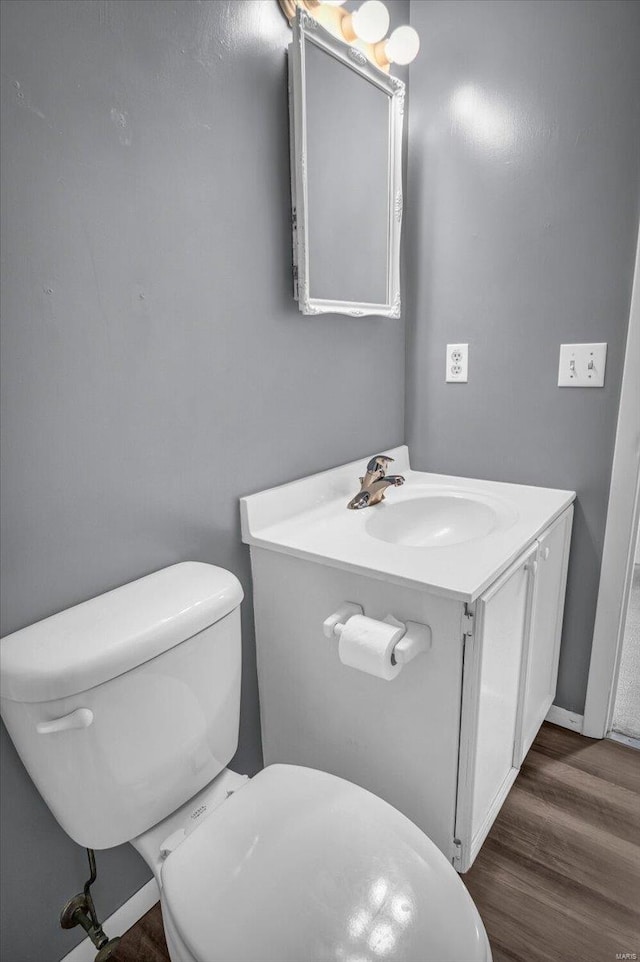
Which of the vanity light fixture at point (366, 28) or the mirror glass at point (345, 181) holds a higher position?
the vanity light fixture at point (366, 28)

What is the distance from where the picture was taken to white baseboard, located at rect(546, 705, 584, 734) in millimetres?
1671

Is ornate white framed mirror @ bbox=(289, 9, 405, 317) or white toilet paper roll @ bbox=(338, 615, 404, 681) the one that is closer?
white toilet paper roll @ bbox=(338, 615, 404, 681)

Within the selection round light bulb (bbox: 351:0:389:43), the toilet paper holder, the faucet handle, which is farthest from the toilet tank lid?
round light bulb (bbox: 351:0:389:43)

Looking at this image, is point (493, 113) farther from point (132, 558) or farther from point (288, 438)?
point (132, 558)

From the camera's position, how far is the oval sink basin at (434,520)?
1.48 m

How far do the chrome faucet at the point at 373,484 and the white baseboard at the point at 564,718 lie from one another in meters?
0.93

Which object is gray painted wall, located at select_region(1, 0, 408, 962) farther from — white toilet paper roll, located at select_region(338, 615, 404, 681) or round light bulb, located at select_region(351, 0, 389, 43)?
white toilet paper roll, located at select_region(338, 615, 404, 681)

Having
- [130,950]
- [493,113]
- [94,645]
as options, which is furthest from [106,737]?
[493,113]

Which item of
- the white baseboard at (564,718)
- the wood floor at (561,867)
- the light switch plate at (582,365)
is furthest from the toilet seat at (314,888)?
the light switch plate at (582,365)

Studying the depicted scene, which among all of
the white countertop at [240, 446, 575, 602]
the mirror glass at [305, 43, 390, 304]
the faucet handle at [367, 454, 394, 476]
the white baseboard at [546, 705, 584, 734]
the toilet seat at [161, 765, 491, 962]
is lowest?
the white baseboard at [546, 705, 584, 734]

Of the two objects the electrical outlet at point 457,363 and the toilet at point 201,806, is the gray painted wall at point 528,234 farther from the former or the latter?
the toilet at point 201,806

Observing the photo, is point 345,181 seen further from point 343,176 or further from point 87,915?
point 87,915

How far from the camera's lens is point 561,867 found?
49.4 inches

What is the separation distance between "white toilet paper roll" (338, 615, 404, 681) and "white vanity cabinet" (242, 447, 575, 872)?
66 mm
